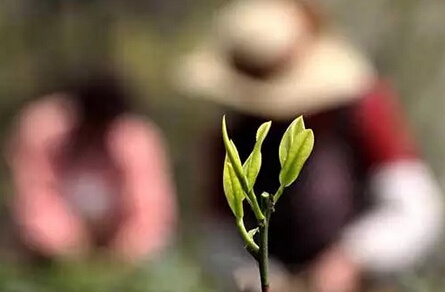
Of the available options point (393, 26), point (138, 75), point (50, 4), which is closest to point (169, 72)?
point (138, 75)

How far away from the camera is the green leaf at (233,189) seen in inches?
6.6

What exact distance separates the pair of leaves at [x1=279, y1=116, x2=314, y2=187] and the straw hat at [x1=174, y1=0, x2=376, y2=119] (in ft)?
2.97

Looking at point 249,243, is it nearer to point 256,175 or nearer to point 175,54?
point 256,175

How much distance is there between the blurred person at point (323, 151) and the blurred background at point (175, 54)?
0.05 m

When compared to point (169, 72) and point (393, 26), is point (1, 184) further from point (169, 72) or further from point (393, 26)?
point (393, 26)

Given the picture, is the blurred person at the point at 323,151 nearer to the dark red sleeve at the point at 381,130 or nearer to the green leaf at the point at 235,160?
the dark red sleeve at the point at 381,130

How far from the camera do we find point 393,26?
51.7 inches

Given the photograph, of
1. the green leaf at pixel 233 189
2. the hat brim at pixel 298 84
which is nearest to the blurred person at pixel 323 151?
the hat brim at pixel 298 84

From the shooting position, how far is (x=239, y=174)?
162 millimetres

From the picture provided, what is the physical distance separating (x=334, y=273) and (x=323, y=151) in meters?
0.16

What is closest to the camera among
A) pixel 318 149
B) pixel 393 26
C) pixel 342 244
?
pixel 318 149

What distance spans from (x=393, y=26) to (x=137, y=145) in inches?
12.6

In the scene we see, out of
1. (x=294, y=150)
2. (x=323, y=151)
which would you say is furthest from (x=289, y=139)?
(x=323, y=151)

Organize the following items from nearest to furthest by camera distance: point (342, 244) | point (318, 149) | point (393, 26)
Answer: point (318, 149), point (342, 244), point (393, 26)
